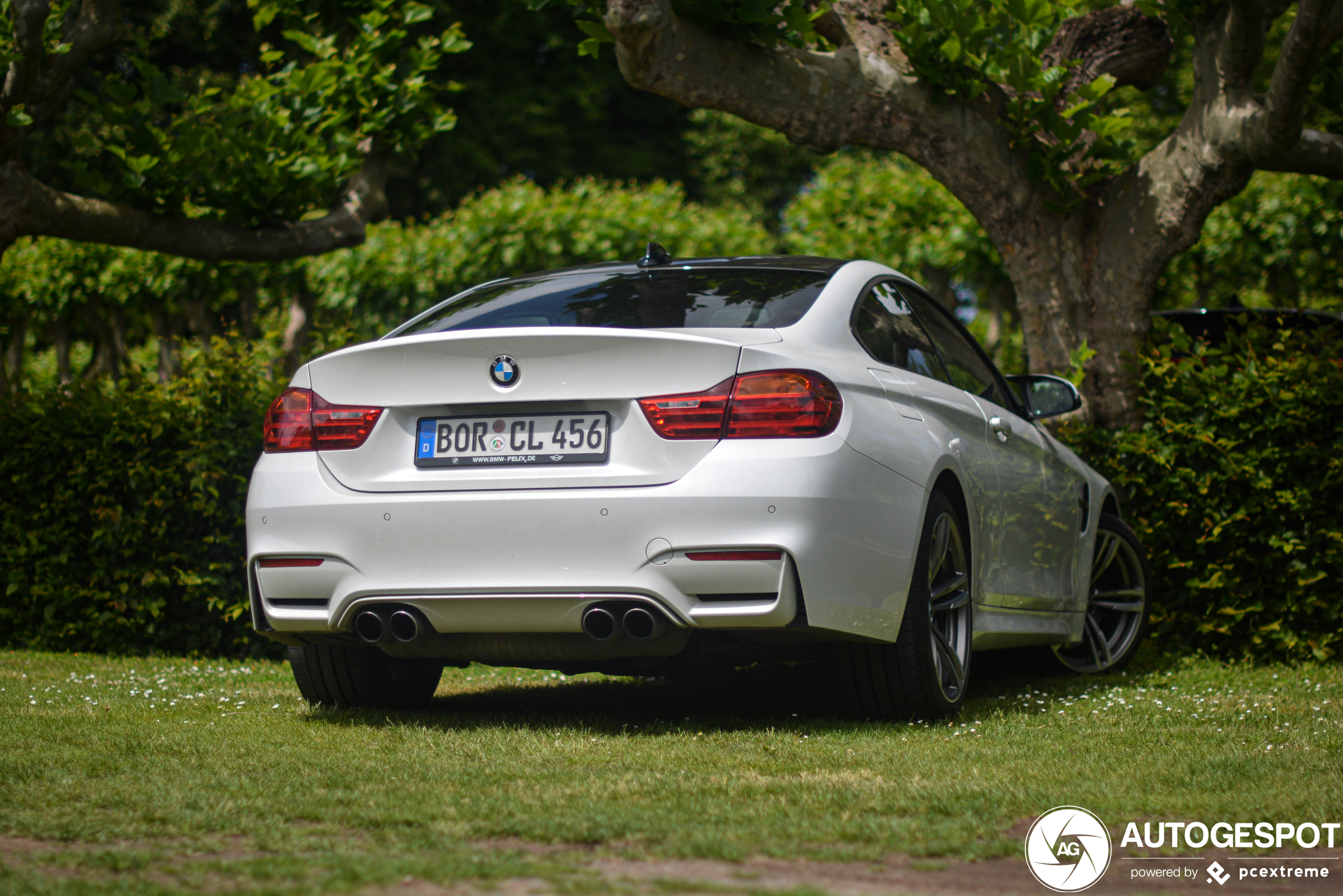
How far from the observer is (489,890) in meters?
2.55

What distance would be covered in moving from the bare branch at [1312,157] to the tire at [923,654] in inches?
166

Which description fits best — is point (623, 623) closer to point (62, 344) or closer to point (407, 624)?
point (407, 624)

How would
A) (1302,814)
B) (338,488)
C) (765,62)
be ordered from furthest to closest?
(765,62)
(338,488)
(1302,814)

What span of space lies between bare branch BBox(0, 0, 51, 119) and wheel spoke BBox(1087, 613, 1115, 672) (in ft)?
20.4

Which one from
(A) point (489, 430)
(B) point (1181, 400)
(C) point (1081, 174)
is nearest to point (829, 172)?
(C) point (1081, 174)

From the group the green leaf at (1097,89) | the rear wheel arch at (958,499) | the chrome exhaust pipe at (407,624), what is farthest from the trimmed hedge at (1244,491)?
the chrome exhaust pipe at (407,624)

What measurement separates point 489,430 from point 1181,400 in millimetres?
4261

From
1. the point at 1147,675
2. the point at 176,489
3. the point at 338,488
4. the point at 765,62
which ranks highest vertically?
the point at 765,62

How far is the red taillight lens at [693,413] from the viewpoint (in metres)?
4.18

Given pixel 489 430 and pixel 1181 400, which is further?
pixel 1181 400

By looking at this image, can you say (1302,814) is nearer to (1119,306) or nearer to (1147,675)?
(1147,675)

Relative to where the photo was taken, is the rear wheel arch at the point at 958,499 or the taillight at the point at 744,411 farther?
the rear wheel arch at the point at 958,499

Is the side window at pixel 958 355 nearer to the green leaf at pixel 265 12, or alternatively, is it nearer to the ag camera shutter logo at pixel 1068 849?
the ag camera shutter logo at pixel 1068 849

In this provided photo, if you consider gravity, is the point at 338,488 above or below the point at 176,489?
above
